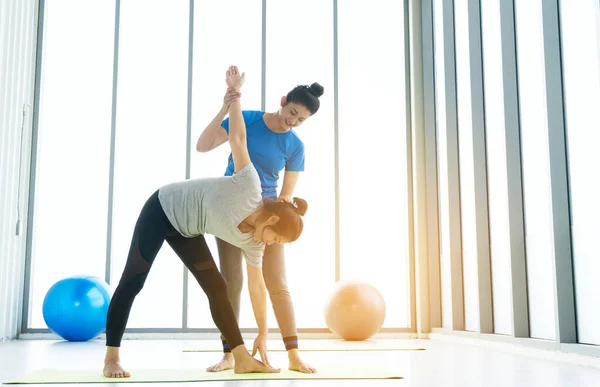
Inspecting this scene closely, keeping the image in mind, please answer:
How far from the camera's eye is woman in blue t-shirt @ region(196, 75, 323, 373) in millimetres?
2820

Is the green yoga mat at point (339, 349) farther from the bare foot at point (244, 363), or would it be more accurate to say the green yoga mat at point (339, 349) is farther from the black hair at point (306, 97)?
the black hair at point (306, 97)

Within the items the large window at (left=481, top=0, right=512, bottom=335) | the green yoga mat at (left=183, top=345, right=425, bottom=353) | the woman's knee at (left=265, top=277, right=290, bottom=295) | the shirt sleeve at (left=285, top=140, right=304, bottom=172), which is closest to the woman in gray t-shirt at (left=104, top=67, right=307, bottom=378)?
the woman's knee at (left=265, top=277, right=290, bottom=295)

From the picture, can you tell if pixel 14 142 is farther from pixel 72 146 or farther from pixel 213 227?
pixel 213 227

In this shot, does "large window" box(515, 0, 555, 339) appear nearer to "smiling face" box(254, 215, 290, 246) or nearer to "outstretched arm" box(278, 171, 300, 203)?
"outstretched arm" box(278, 171, 300, 203)

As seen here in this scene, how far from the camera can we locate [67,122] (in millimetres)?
5660

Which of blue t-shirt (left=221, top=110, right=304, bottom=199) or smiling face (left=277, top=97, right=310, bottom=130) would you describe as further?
blue t-shirt (left=221, top=110, right=304, bottom=199)

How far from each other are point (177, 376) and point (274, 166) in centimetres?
99

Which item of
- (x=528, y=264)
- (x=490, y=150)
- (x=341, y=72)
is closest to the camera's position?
(x=528, y=264)

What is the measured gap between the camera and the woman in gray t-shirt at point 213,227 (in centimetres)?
248

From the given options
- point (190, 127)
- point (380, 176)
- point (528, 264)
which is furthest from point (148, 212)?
point (380, 176)

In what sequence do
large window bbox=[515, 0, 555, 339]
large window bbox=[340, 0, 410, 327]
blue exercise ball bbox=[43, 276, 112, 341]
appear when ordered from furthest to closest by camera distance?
large window bbox=[340, 0, 410, 327] < blue exercise ball bbox=[43, 276, 112, 341] < large window bbox=[515, 0, 555, 339]

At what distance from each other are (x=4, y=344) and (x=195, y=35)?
295 centimetres

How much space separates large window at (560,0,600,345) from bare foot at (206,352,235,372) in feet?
5.72

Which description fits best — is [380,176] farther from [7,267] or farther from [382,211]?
[7,267]
